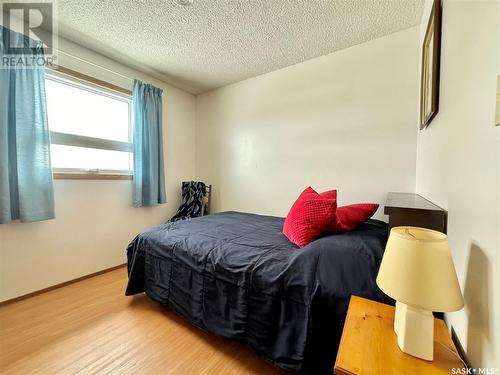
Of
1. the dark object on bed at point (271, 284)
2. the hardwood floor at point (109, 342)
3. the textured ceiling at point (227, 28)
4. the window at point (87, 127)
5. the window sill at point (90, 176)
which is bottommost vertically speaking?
the hardwood floor at point (109, 342)

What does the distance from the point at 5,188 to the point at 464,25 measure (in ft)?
9.90

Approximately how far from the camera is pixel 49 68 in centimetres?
206

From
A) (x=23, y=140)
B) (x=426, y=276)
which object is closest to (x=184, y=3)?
(x=23, y=140)

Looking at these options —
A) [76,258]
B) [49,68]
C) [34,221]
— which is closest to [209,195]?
[76,258]

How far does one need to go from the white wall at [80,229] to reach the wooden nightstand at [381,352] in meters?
2.64

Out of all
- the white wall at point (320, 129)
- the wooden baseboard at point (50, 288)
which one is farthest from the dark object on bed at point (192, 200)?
the wooden baseboard at point (50, 288)

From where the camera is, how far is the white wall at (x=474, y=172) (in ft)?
1.87

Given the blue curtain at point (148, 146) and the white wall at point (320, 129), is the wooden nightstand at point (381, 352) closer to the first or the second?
the white wall at point (320, 129)

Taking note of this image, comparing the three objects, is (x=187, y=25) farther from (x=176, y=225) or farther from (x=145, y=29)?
(x=176, y=225)

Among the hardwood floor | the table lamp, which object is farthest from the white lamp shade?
the hardwood floor

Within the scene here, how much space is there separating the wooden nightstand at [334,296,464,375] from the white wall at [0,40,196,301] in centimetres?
264

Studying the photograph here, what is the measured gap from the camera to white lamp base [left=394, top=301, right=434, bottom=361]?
64cm

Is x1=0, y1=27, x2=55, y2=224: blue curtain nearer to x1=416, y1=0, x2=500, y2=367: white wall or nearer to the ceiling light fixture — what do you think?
the ceiling light fixture

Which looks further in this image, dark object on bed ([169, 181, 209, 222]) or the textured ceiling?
dark object on bed ([169, 181, 209, 222])
